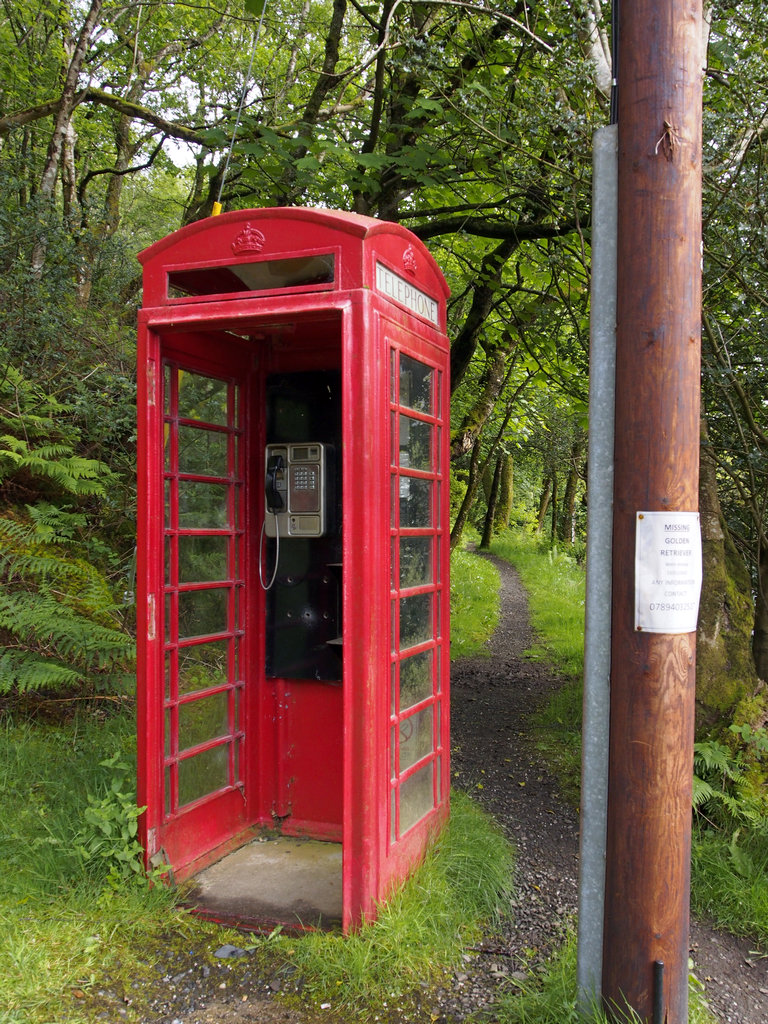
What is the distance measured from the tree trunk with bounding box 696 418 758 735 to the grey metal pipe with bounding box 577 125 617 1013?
2.09 m

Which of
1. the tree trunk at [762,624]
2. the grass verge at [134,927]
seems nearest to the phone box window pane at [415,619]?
the grass verge at [134,927]

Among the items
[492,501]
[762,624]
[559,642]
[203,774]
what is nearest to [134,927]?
[203,774]

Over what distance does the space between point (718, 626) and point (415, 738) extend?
196cm

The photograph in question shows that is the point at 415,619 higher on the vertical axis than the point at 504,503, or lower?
lower

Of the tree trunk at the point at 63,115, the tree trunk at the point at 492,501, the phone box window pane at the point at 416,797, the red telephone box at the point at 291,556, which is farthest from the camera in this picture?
the tree trunk at the point at 492,501

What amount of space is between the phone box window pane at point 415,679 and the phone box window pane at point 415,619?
0.07 m

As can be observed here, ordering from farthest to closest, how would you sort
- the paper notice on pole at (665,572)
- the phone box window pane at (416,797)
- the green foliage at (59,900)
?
the phone box window pane at (416,797)
the green foliage at (59,900)
the paper notice on pole at (665,572)

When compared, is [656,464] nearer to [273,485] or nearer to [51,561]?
[273,485]

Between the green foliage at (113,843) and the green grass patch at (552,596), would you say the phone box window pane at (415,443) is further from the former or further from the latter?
the green grass patch at (552,596)

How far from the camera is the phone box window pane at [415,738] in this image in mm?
3383

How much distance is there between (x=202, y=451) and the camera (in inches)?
147

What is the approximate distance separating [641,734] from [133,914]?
2166 mm

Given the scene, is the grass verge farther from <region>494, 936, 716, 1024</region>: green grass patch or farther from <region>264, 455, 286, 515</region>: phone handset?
<region>264, 455, 286, 515</region>: phone handset

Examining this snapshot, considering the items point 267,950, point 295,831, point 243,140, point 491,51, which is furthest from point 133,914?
point 491,51
